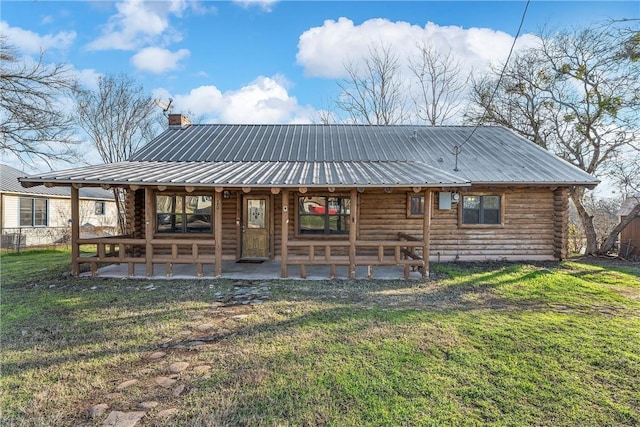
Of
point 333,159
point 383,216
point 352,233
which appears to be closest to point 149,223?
point 352,233

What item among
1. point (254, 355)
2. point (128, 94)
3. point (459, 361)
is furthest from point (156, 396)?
point (128, 94)

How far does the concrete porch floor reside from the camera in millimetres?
8477

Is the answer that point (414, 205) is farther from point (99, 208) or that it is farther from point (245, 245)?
point (99, 208)

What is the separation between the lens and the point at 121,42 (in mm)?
15141

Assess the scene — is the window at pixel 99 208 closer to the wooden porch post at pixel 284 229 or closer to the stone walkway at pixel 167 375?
the wooden porch post at pixel 284 229

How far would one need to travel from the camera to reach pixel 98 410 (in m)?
2.99

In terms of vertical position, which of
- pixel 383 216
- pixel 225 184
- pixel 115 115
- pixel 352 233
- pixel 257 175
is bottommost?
pixel 352 233

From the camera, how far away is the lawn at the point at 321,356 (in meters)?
3.03

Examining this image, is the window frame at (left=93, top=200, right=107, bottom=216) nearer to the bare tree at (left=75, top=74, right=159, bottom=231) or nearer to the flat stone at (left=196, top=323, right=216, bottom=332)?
the bare tree at (left=75, top=74, right=159, bottom=231)

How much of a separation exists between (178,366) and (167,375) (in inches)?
8.2

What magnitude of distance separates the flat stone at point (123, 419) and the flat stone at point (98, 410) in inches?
4.0

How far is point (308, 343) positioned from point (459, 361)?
1.89m

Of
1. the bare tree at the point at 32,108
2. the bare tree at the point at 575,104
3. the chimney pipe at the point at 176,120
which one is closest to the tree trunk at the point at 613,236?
the bare tree at the point at 575,104

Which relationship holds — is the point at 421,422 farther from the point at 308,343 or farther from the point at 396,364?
the point at 308,343
